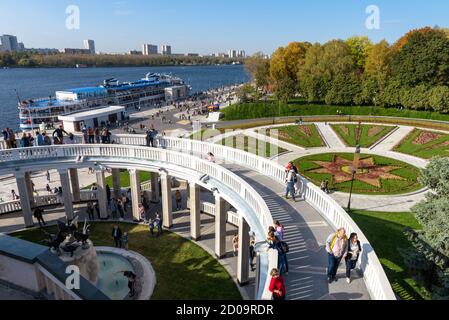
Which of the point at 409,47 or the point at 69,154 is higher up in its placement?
the point at 409,47

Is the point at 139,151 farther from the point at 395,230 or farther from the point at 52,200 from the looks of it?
the point at 395,230

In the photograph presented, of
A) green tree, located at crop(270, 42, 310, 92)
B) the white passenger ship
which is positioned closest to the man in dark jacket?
the white passenger ship

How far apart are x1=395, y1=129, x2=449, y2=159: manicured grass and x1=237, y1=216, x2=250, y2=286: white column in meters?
34.9

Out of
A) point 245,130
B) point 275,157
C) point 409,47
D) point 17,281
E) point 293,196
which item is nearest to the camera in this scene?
point 17,281

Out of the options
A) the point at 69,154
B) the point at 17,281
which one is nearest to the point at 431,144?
the point at 69,154

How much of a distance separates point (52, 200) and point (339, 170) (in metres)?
30.3

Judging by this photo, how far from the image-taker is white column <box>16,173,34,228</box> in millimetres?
24797

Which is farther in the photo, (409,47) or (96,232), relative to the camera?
(409,47)

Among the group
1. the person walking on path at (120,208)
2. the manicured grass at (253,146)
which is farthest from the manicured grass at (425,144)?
the person walking on path at (120,208)

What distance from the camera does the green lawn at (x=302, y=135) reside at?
5103 cm

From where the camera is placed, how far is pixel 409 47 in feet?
226

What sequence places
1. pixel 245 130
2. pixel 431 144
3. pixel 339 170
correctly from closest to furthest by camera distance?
pixel 339 170, pixel 431 144, pixel 245 130

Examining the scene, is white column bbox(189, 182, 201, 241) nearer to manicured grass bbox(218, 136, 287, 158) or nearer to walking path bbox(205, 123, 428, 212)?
walking path bbox(205, 123, 428, 212)

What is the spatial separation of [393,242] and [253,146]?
29.3 m
